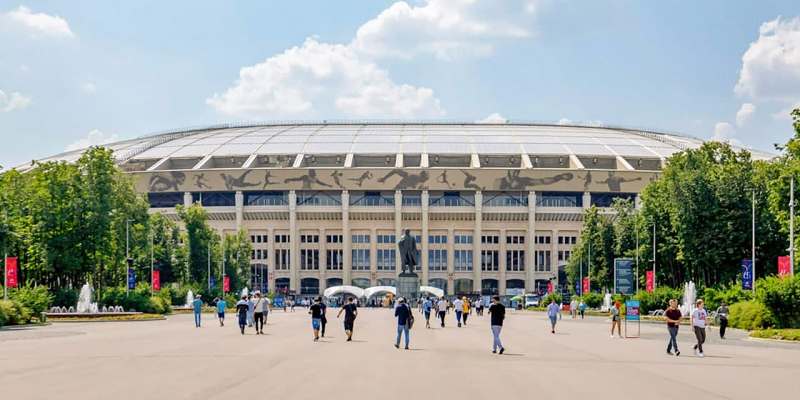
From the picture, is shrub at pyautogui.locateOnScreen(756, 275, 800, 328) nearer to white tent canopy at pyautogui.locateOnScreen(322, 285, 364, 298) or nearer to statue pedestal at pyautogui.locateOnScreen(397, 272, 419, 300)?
statue pedestal at pyautogui.locateOnScreen(397, 272, 419, 300)

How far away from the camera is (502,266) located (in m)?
164

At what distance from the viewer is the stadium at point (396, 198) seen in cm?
15338

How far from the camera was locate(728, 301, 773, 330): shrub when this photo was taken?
52.9 m

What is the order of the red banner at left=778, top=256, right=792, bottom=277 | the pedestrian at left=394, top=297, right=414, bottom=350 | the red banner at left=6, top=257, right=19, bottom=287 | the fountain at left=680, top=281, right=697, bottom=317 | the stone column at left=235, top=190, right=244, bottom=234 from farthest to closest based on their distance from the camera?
the stone column at left=235, top=190, right=244, bottom=234
the fountain at left=680, top=281, right=697, bottom=317
the red banner at left=6, top=257, right=19, bottom=287
the red banner at left=778, top=256, right=792, bottom=277
the pedestrian at left=394, top=297, right=414, bottom=350

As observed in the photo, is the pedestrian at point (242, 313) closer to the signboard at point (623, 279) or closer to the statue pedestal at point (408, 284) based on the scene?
the signboard at point (623, 279)

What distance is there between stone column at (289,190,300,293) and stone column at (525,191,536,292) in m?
35.9

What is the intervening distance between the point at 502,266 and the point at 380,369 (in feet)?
458

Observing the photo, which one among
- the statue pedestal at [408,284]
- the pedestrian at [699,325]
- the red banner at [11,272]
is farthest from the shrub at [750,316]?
the statue pedestal at [408,284]

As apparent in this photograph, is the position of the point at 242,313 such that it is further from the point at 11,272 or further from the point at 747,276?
the point at 747,276

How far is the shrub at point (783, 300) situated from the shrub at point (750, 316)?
0.53 m

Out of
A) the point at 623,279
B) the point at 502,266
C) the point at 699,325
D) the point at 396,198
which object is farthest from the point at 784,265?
the point at 502,266

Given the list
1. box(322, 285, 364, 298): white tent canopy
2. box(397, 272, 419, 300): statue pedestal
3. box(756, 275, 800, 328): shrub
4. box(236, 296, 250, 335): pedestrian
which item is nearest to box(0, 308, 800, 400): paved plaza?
box(236, 296, 250, 335): pedestrian

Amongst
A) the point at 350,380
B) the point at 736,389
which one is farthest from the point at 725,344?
the point at 350,380

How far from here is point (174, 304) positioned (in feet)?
340
